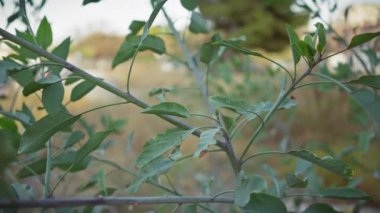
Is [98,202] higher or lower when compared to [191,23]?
lower

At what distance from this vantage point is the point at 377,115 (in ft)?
1.96

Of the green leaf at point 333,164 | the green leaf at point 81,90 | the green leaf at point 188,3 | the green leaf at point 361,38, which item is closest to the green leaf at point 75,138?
the green leaf at point 81,90

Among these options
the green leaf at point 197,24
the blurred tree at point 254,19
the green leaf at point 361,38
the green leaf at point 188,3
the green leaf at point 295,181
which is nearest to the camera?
the green leaf at point 361,38

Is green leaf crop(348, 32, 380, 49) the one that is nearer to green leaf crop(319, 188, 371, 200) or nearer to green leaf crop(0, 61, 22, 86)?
green leaf crop(319, 188, 371, 200)

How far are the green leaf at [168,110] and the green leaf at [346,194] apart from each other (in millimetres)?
341

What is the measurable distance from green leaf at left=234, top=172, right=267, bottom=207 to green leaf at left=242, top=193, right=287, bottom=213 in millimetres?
28

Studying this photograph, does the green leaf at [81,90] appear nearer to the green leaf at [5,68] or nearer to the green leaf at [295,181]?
the green leaf at [5,68]

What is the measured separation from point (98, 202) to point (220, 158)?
3263 millimetres

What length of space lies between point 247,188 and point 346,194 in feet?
0.81

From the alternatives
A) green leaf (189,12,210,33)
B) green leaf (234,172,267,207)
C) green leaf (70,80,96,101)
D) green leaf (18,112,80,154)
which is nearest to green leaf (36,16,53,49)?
green leaf (70,80,96,101)

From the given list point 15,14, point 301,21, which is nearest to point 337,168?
point 15,14

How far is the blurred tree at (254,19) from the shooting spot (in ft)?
33.7

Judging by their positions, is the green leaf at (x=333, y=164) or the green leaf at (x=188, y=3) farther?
the green leaf at (x=188, y=3)

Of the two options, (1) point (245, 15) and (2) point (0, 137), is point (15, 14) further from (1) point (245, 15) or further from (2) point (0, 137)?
(1) point (245, 15)
